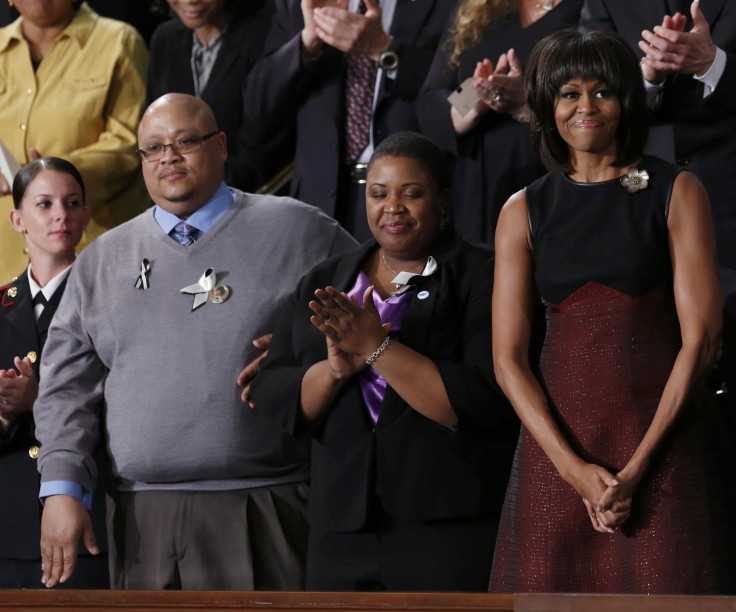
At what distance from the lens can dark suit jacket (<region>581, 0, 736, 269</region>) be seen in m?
3.05

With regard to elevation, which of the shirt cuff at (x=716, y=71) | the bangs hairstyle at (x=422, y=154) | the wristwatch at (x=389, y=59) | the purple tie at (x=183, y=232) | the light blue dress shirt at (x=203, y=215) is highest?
the wristwatch at (x=389, y=59)

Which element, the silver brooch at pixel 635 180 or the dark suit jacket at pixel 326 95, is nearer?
the silver brooch at pixel 635 180

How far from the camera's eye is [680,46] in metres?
2.95

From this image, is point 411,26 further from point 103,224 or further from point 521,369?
point 521,369

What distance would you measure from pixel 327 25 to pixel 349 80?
0.20m

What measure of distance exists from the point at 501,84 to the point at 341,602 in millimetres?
1643

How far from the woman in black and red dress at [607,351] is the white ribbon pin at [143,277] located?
102 cm

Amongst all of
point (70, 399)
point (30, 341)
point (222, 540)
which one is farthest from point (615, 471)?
point (30, 341)

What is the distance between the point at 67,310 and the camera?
327 cm

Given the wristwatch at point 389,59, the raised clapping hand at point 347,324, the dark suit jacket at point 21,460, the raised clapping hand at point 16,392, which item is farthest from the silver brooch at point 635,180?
the raised clapping hand at point 16,392

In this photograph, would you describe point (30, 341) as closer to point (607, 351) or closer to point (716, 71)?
point (607, 351)

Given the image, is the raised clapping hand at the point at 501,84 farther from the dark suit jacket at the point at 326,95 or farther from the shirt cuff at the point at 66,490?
the shirt cuff at the point at 66,490

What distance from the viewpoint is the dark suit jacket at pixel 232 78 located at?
403cm

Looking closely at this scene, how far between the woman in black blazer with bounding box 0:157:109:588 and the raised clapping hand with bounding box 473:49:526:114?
1262 mm
